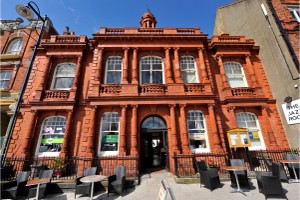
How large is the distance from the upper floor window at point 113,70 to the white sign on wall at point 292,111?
12.1m

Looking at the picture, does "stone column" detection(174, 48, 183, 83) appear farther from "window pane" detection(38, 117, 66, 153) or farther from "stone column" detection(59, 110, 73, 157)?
"window pane" detection(38, 117, 66, 153)

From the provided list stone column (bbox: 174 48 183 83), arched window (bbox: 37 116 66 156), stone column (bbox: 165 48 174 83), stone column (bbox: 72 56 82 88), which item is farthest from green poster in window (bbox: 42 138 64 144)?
stone column (bbox: 174 48 183 83)

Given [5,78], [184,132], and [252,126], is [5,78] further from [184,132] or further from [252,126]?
[252,126]

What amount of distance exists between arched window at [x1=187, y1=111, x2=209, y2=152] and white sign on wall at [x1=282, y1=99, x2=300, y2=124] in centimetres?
582

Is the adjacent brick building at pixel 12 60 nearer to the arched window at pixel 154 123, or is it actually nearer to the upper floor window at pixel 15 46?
the upper floor window at pixel 15 46

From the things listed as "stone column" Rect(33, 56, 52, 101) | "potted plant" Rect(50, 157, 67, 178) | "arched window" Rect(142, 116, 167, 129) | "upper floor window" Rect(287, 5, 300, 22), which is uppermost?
"upper floor window" Rect(287, 5, 300, 22)

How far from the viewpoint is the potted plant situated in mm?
8084

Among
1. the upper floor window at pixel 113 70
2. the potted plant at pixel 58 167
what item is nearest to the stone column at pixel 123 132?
the upper floor window at pixel 113 70

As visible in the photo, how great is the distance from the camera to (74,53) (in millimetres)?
11367

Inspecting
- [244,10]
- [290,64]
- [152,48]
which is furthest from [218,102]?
[244,10]

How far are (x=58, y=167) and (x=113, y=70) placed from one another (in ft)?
23.7

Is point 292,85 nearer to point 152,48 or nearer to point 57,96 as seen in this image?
point 152,48

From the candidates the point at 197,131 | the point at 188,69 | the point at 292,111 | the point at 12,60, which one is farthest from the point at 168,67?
the point at 12,60

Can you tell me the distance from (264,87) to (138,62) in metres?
10.2
